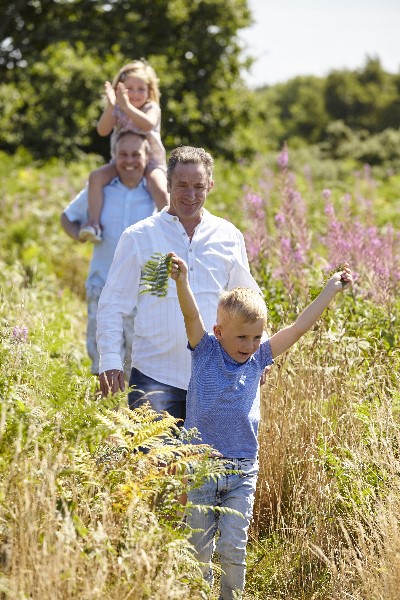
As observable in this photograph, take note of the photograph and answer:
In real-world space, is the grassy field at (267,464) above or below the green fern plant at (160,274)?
below

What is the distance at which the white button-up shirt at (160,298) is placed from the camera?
14.3 feet

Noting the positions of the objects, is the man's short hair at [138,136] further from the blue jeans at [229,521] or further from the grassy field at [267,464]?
the blue jeans at [229,521]

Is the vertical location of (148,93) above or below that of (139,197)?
above

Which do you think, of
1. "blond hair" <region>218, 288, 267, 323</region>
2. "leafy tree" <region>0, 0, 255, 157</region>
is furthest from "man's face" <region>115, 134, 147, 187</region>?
"leafy tree" <region>0, 0, 255, 157</region>

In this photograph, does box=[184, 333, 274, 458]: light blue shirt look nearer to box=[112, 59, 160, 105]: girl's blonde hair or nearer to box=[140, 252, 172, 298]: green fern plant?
box=[140, 252, 172, 298]: green fern plant

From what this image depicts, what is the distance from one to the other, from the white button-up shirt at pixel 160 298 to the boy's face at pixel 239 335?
19.9 inches

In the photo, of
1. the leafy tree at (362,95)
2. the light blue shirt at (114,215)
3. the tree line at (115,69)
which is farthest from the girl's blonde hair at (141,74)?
the leafy tree at (362,95)

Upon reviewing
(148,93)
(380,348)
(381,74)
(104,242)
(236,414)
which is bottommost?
(236,414)

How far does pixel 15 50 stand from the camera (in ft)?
75.2

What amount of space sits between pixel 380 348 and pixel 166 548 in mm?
2450

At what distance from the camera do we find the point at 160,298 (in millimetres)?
4379

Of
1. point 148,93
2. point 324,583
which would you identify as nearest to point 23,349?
point 324,583

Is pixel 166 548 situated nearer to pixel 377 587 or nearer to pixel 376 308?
pixel 377 587

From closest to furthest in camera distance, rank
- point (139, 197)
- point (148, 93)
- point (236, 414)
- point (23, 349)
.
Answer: point (236, 414) < point (23, 349) < point (139, 197) < point (148, 93)
